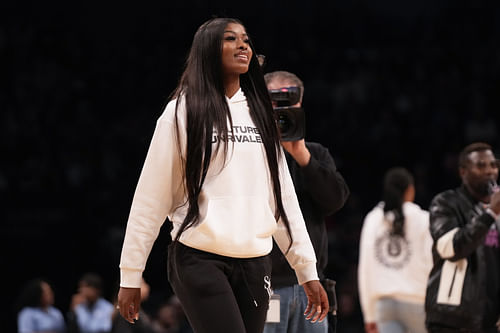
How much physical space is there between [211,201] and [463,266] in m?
2.23

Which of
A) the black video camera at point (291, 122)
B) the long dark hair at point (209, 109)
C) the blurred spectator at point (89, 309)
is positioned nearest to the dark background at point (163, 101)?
the blurred spectator at point (89, 309)

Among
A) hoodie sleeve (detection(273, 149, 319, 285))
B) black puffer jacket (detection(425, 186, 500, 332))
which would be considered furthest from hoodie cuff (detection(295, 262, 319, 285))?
black puffer jacket (detection(425, 186, 500, 332))

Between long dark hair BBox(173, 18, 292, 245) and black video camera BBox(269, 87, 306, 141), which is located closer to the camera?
long dark hair BBox(173, 18, 292, 245)

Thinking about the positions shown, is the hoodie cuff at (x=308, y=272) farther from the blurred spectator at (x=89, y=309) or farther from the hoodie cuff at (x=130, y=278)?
the blurred spectator at (x=89, y=309)

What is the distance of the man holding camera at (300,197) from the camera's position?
375cm

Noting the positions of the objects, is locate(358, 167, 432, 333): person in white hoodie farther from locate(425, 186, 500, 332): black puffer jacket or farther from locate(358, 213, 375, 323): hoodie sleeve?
locate(425, 186, 500, 332): black puffer jacket

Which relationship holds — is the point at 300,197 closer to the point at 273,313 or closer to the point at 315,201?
the point at 315,201

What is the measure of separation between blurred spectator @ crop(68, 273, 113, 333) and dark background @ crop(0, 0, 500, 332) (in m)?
0.55

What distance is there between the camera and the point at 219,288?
2844 mm

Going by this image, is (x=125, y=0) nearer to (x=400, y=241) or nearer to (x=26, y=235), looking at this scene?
(x=26, y=235)

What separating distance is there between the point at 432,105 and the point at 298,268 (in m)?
7.93

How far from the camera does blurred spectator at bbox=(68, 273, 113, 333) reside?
8.80 m

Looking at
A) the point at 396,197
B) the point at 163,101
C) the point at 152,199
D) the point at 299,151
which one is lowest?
the point at 396,197

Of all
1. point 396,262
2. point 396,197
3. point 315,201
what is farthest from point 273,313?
point 396,197
